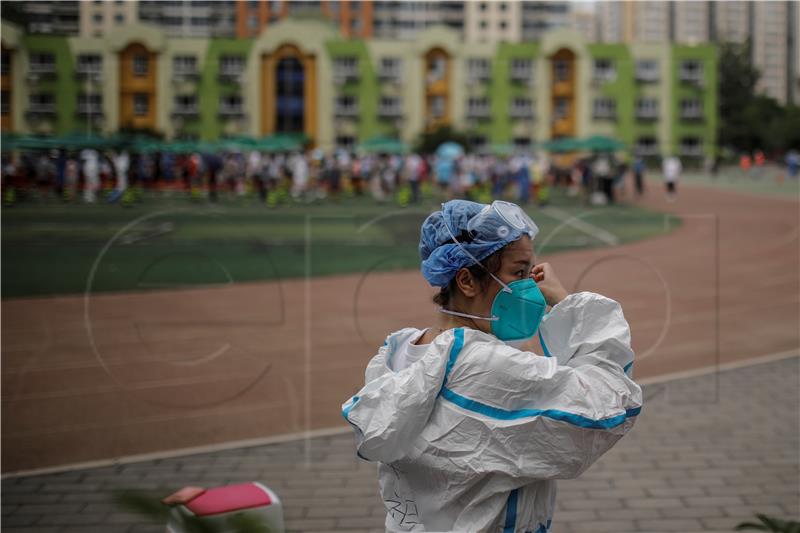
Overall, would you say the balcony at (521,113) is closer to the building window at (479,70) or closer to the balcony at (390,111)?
the building window at (479,70)

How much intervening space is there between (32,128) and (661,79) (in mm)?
51788

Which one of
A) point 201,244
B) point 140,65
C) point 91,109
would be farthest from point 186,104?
point 201,244

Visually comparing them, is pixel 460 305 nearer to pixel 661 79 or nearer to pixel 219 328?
pixel 219 328

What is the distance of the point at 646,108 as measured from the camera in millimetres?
67062

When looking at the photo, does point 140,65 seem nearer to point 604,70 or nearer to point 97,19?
point 97,19

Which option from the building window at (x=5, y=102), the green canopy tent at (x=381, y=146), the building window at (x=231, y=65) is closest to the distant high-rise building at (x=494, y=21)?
the green canopy tent at (x=381, y=146)

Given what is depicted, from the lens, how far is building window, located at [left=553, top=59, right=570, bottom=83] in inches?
2549

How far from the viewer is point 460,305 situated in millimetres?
2516

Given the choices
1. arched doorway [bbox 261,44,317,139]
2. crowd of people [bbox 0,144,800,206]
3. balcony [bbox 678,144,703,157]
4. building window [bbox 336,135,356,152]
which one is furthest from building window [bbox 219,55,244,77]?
balcony [bbox 678,144,703,157]

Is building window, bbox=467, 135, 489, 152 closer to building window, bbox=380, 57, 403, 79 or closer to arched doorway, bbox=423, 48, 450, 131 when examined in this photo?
arched doorway, bbox=423, 48, 450, 131

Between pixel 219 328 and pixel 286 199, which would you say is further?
pixel 286 199

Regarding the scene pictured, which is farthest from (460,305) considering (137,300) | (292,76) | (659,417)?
(292,76)

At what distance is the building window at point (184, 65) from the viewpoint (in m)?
27.3

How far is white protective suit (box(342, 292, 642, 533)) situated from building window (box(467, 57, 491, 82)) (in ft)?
210
